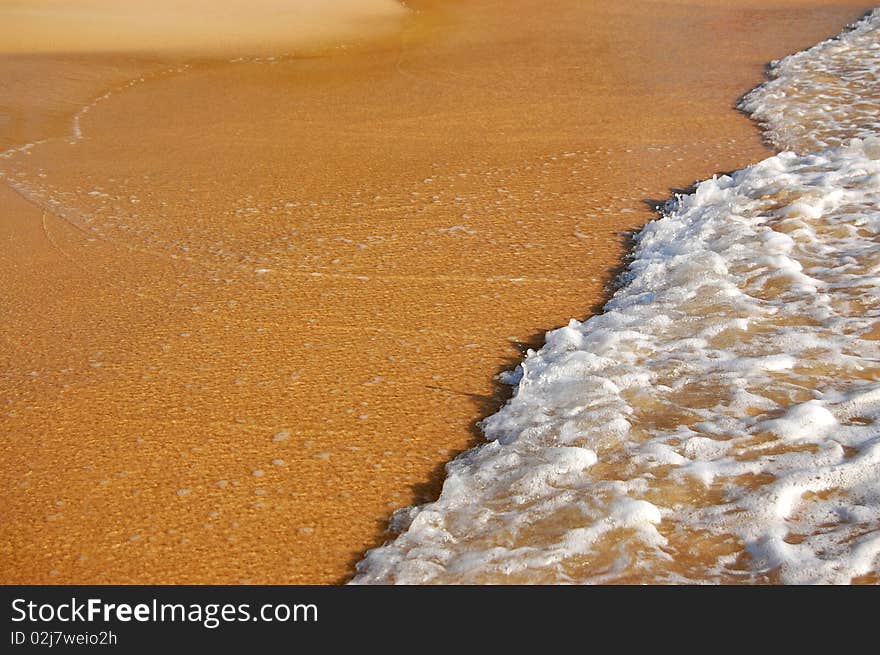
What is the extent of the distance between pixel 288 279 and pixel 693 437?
175 cm

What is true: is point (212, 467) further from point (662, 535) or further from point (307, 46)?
point (307, 46)

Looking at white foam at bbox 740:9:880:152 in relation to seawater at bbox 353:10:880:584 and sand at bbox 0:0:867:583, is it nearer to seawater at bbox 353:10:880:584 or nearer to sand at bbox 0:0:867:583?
sand at bbox 0:0:867:583

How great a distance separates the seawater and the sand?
0.14m

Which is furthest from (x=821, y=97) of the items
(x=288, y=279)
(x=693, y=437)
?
(x=693, y=437)

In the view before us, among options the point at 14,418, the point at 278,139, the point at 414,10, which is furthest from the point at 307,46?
the point at 14,418

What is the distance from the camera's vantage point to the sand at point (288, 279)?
229 centimetres

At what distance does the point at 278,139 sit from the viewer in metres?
5.57

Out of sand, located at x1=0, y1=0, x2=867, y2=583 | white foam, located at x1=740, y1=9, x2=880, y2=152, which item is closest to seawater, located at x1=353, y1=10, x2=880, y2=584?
sand, located at x1=0, y1=0, x2=867, y2=583

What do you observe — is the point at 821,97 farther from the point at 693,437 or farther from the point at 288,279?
the point at 693,437

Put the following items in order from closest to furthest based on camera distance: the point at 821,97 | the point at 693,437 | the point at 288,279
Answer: the point at 693,437 → the point at 288,279 → the point at 821,97

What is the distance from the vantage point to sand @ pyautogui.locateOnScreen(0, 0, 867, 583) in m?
2.29

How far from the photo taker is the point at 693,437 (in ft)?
8.01

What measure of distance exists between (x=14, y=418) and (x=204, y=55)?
6826 mm

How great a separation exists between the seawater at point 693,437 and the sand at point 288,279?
142 millimetres
